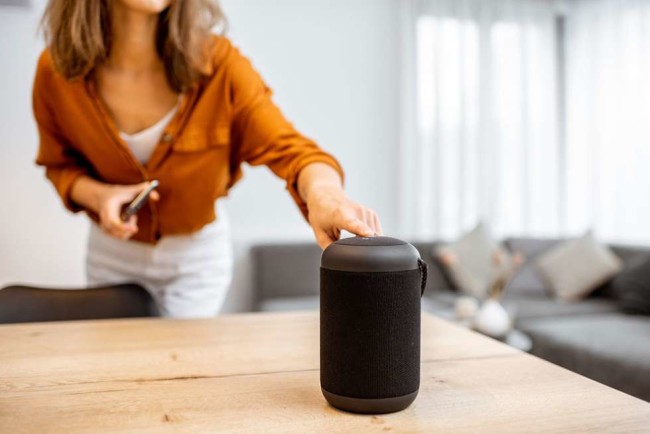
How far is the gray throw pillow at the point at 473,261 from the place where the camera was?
382 cm

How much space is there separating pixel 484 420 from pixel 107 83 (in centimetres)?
107

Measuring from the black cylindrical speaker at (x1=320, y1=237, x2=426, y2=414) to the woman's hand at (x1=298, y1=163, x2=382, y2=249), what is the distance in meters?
0.11

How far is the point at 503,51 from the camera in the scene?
452cm

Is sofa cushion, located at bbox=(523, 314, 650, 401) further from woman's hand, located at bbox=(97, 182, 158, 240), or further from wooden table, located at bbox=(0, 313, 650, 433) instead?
woman's hand, located at bbox=(97, 182, 158, 240)

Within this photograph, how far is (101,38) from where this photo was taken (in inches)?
50.8

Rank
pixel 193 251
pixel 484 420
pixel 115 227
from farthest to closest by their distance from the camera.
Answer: pixel 193 251, pixel 115 227, pixel 484 420

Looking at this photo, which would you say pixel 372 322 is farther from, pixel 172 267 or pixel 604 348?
pixel 604 348

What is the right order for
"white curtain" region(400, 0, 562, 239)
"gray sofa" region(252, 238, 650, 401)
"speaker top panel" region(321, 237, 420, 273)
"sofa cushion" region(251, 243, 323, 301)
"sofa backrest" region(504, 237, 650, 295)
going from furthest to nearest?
"white curtain" region(400, 0, 562, 239)
"sofa backrest" region(504, 237, 650, 295)
"sofa cushion" region(251, 243, 323, 301)
"gray sofa" region(252, 238, 650, 401)
"speaker top panel" region(321, 237, 420, 273)

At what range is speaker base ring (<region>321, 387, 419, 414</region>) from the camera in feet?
Answer: 2.14

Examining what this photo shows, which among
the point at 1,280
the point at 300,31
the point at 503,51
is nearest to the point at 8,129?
the point at 1,280

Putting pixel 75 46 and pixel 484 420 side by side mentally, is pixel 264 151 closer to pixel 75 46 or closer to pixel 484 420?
pixel 75 46

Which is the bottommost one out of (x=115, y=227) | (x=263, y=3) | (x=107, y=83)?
(x=115, y=227)

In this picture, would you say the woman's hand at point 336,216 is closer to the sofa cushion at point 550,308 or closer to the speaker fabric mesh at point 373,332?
the speaker fabric mesh at point 373,332

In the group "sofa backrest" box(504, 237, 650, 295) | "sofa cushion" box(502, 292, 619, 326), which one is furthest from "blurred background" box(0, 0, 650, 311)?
"sofa cushion" box(502, 292, 619, 326)
